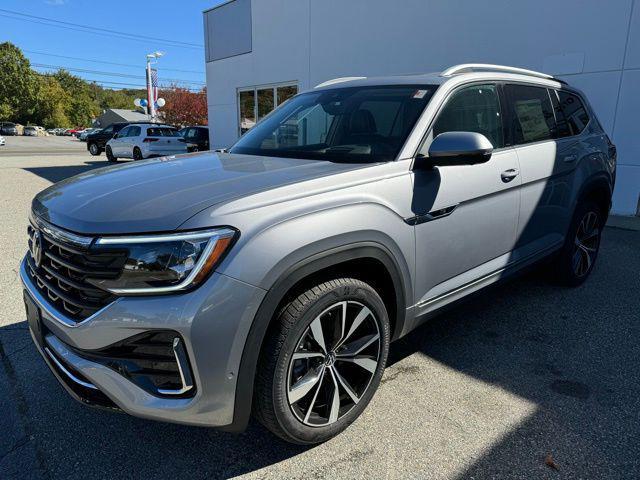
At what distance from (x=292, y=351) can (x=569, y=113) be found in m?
3.47

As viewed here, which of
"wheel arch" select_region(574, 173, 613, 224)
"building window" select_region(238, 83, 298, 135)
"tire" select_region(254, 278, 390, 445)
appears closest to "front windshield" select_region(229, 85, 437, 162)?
"tire" select_region(254, 278, 390, 445)

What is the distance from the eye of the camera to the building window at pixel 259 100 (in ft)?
44.8

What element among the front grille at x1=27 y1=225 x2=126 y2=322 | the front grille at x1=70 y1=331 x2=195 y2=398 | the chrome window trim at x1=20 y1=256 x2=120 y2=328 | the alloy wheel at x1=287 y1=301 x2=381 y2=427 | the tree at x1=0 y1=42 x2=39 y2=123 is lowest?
the alloy wheel at x1=287 y1=301 x2=381 y2=427

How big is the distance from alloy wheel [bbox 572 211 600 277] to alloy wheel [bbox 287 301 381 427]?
2818mm

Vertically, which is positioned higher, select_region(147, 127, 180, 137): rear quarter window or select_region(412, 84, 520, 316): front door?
select_region(147, 127, 180, 137): rear quarter window

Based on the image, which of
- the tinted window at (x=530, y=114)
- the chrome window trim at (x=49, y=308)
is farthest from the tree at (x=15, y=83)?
the tinted window at (x=530, y=114)

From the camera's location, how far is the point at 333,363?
2258 millimetres

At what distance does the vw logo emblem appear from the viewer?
87.0 inches

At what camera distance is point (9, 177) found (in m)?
13.1

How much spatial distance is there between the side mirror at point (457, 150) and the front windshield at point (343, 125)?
20 centimetres

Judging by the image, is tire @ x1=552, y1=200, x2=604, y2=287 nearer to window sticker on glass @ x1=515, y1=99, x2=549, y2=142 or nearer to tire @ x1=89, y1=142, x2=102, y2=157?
window sticker on glass @ x1=515, y1=99, x2=549, y2=142

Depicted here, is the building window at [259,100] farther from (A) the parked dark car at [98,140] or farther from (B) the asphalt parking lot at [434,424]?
(A) the parked dark car at [98,140]

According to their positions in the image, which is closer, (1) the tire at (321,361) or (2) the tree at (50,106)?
(1) the tire at (321,361)

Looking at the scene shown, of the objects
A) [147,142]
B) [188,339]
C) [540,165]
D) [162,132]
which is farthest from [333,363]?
[162,132]
